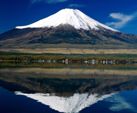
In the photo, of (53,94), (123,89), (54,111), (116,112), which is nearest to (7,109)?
(54,111)

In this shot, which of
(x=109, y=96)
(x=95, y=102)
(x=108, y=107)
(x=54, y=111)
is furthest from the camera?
(x=109, y=96)

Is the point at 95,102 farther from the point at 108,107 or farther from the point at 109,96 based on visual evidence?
the point at 109,96

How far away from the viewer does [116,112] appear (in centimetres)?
1988

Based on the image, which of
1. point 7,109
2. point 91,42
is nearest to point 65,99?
point 7,109

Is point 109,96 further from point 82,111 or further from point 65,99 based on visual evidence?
point 82,111

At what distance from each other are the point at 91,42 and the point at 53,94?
16528cm

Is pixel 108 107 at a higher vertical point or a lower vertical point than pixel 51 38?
lower

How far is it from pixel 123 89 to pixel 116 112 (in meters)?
10.8

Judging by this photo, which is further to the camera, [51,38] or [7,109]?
[51,38]

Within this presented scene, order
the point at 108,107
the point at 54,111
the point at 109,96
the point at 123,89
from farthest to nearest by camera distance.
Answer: the point at 123,89, the point at 109,96, the point at 108,107, the point at 54,111

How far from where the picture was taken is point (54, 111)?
63.4 ft

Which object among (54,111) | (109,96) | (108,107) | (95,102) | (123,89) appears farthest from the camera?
(123,89)

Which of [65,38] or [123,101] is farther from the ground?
[65,38]

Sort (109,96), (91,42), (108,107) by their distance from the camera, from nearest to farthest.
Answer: (108,107), (109,96), (91,42)
